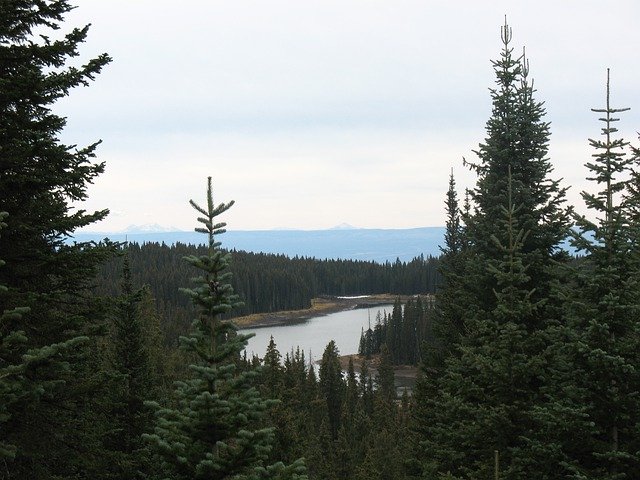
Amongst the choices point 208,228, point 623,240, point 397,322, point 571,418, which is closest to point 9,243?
point 208,228

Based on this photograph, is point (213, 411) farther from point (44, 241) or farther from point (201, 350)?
point (44, 241)

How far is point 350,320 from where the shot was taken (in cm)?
18750

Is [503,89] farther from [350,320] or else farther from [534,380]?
[350,320]

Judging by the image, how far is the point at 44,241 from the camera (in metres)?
9.54

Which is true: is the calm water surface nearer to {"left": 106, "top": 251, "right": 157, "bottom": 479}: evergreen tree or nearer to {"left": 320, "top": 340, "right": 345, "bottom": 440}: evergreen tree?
{"left": 320, "top": 340, "right": 345, "bottom": 440}: evergreen tree

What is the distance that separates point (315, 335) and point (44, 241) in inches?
5762

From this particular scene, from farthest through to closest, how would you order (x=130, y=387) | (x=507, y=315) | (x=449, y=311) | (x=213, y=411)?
(x=449, y=311)
(x=130, y=387)
(x=507, y=315)
(x=213, y=411)

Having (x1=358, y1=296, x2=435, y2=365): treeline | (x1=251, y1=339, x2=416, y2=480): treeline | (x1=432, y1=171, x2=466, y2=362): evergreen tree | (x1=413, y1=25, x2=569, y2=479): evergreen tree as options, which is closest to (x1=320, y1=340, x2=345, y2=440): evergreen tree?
(x1=251, y1=339, x2=416, y2=480): treeline

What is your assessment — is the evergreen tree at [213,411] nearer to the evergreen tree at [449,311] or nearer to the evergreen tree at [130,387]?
the evergreen tree at [130,387]

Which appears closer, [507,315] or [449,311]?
[507,315]

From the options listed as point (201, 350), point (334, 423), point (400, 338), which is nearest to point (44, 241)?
point (201, 350)

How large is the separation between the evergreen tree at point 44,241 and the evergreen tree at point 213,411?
2.77 meters

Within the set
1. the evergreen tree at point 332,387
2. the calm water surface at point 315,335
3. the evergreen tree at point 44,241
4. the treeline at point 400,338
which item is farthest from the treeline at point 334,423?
the treeline at point 400,338

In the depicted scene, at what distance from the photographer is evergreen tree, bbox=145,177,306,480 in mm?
6812
